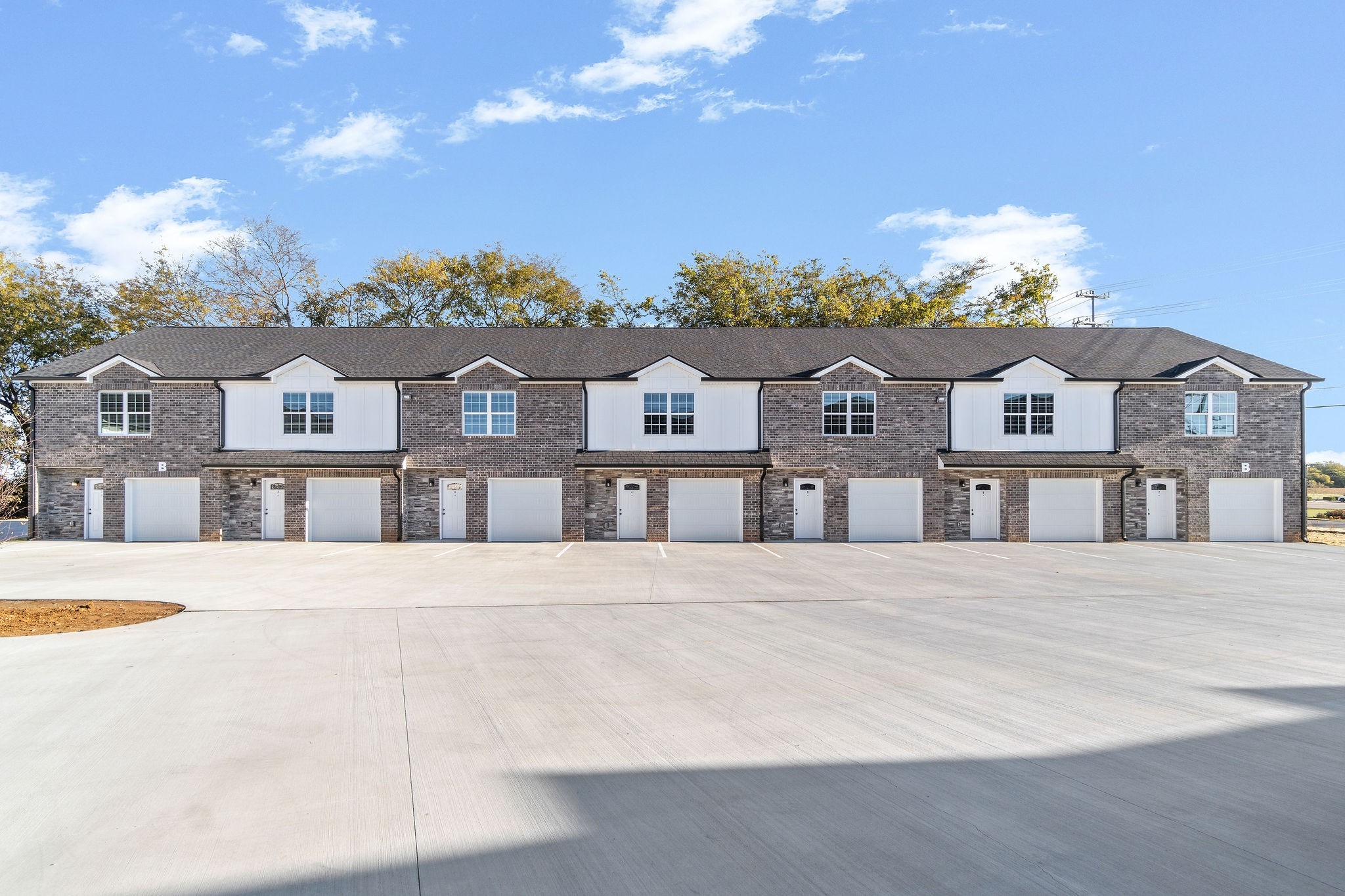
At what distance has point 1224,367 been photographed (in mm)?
26703

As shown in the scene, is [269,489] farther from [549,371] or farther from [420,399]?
[549,371]

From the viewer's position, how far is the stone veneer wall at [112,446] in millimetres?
26000

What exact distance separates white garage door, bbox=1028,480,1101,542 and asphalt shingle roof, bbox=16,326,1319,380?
4.13 meters

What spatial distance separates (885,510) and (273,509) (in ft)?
72.6

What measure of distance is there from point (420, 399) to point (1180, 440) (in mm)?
27893

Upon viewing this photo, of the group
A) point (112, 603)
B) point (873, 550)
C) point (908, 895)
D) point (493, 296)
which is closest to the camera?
point (908, 895)

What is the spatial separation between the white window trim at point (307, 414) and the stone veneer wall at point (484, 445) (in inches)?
103

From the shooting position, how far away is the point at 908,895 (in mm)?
3725

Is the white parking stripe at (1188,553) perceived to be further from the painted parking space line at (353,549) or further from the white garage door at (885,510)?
the painted parking space line at (353,549)

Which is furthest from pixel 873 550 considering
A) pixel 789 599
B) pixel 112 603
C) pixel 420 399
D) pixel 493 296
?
pixel 493 296

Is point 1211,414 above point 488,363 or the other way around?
the other way around

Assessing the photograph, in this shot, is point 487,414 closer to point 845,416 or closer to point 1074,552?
point 845,416

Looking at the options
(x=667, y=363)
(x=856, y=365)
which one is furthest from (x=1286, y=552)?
(x=667, y=363)

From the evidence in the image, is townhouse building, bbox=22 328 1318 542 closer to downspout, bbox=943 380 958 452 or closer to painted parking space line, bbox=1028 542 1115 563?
downspout, bbox=943 380 958 452
